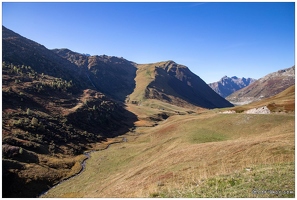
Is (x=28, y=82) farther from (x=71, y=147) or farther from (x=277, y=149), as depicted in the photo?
(x=277, y=149)

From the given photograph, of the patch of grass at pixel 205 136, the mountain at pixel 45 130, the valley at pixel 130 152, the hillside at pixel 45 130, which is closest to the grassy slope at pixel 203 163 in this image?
the patch of grass at pixel 205 136

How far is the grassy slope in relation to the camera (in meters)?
19.2

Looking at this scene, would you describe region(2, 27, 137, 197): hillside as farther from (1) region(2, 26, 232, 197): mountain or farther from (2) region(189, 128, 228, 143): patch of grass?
(2) region(189, 128, 228, 143): patch of grass

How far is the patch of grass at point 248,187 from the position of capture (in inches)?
594

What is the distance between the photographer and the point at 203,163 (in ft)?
105

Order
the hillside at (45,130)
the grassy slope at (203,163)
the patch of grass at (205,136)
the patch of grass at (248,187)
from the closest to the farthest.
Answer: the patch of grass at (248,187) < the grassy slope at (203,163) < the hillside at (45,130) < the patch of grass at (205,136)

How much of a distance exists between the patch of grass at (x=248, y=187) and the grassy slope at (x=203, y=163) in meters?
0.06

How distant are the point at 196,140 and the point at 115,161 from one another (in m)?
21.8

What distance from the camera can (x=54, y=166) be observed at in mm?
60750

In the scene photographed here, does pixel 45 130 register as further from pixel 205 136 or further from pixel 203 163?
pixel 203 163

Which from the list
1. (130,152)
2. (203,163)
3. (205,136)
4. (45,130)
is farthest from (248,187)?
(45,130)

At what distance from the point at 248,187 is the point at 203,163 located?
15.9 meters

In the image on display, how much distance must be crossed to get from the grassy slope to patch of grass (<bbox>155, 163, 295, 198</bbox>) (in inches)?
Result: 2.5

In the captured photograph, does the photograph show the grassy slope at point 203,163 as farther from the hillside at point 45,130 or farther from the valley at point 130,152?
the hillside at point 45,130
